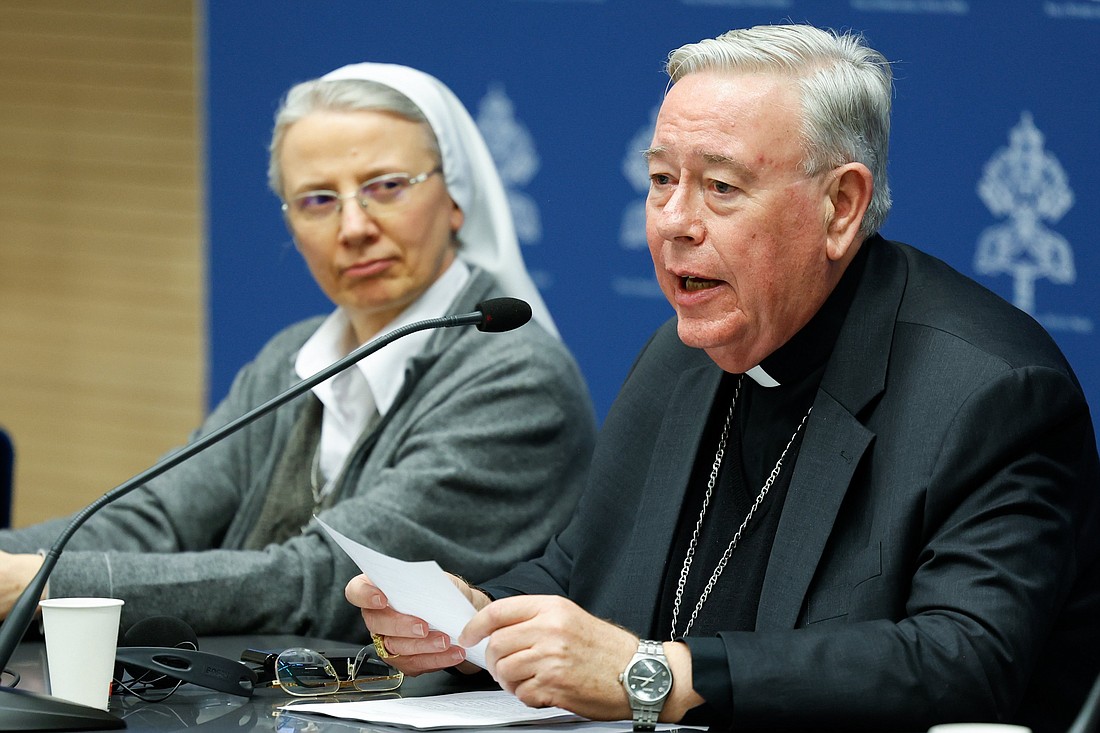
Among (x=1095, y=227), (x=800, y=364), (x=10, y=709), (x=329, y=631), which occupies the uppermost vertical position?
(x=1095, y=227)

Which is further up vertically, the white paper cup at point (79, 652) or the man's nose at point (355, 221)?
the man's nose at point (355, 221)

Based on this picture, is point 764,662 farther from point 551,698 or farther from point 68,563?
point 68,563

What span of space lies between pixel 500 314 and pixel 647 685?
23.0 inches

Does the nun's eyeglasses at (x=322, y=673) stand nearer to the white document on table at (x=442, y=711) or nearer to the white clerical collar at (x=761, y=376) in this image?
the white document on table at (x=442, y=711)

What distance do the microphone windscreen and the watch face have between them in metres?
0.54

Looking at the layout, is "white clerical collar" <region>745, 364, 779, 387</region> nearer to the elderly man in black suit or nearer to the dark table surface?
the elderly man in black suit

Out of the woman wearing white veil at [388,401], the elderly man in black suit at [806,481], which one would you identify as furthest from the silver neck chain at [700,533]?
the woman wearing white veil at [388,401]

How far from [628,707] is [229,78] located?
11.2 ft

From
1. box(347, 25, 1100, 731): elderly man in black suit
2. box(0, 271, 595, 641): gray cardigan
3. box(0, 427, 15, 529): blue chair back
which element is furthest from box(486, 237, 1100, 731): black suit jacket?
box(0, 427, 15, 529): blue chair back

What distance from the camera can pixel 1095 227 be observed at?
10.3ft

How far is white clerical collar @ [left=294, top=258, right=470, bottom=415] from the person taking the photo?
9.97 feet

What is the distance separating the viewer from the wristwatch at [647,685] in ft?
5.70

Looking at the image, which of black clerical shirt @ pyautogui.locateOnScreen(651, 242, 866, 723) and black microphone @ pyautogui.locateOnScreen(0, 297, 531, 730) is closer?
black microphone @ pyautogui.locateOnScreen(0, 297, 531, 730)

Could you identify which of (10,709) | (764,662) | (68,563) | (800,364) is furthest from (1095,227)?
(10,709)
